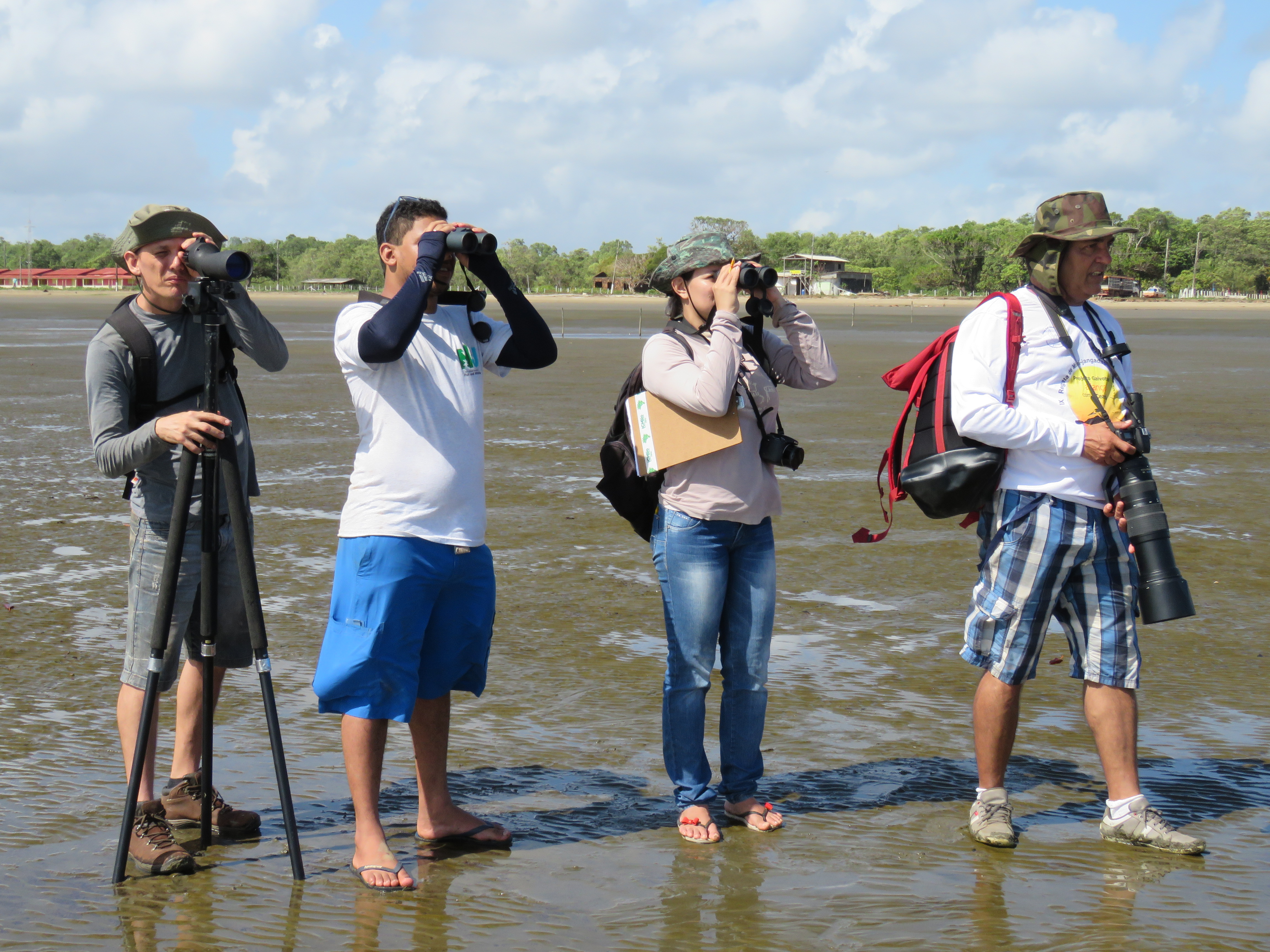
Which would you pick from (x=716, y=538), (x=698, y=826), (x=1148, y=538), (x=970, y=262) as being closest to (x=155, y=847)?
(x=698, y=826)

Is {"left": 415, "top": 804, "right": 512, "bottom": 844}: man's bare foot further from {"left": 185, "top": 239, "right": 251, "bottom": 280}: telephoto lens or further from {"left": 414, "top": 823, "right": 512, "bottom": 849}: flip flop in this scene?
{"left": 185, "top": 239, "right": 251, "bottom": 280}: telephoto lens

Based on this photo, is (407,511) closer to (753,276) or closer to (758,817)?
(753,276)

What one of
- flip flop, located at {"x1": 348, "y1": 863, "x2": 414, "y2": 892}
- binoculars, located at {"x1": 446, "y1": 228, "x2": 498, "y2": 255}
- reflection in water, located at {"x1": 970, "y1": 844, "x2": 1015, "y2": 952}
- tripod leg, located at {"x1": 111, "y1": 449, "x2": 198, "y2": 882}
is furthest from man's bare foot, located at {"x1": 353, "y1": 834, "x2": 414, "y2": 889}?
binoculars, located at {"x1": 446, "y1": 228, "x2": 498, "y2": 255}

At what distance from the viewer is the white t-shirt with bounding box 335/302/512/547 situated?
3516mm

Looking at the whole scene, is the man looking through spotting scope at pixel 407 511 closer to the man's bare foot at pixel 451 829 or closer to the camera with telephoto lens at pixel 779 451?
the man's bare foot at pixel 451 829

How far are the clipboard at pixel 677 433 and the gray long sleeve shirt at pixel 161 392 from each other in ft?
3.77

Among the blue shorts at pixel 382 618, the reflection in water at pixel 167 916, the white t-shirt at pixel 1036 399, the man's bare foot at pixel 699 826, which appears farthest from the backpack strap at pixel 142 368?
the white t-shirt at pixel 1036 399

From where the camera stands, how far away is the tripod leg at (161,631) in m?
3.44

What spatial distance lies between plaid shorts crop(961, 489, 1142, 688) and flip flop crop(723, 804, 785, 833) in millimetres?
829

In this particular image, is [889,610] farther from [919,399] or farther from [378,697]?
[378,697]

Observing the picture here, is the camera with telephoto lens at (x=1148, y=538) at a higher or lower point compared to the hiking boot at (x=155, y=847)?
higher

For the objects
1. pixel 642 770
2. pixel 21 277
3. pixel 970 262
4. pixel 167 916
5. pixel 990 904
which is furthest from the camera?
pixel 21 277

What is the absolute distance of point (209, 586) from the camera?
362 cm

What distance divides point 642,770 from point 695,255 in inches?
72.1
